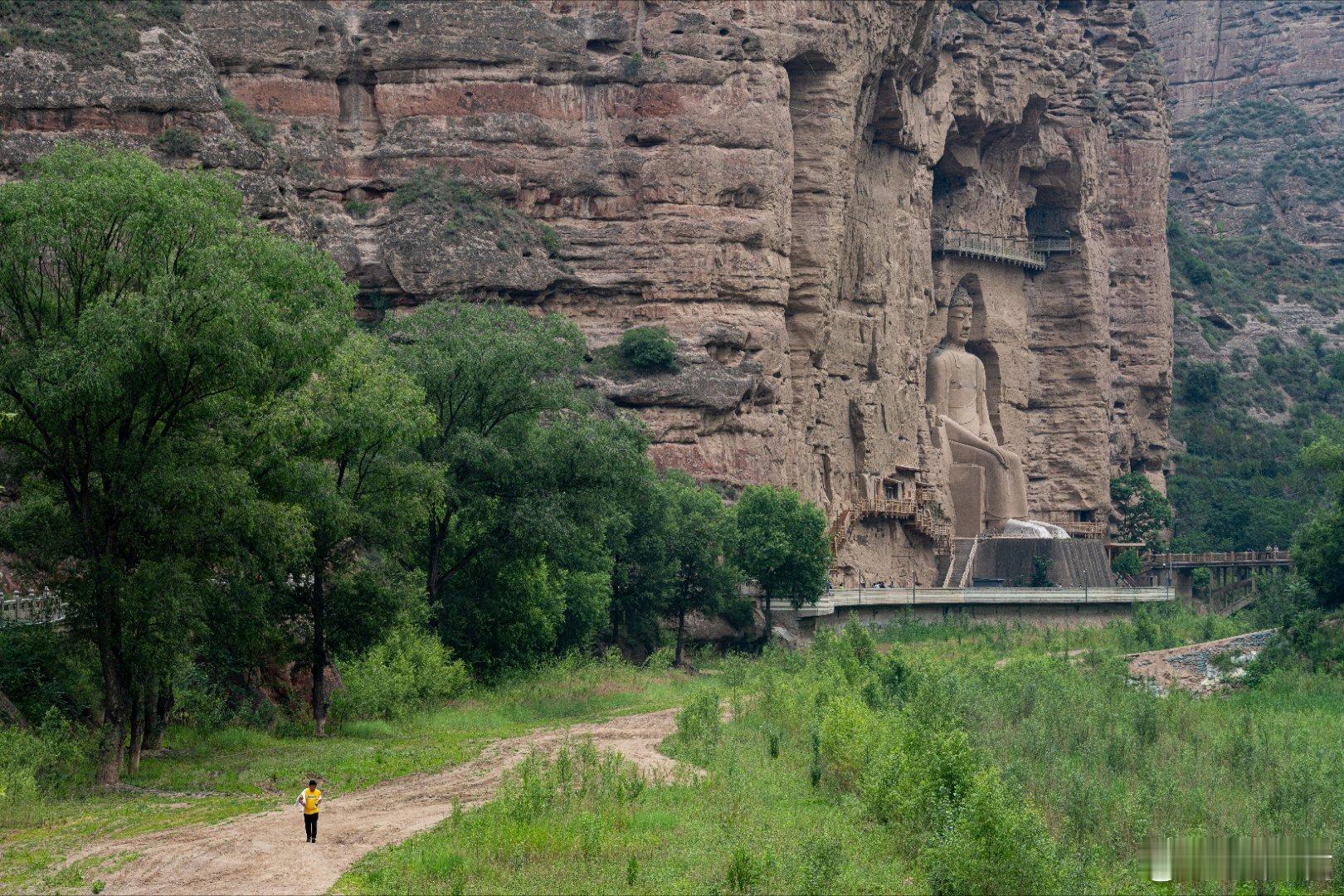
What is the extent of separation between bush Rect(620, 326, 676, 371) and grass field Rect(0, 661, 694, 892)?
2100 cm

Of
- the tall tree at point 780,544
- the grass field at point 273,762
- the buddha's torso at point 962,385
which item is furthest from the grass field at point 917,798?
the buddha's torso at point 962,385

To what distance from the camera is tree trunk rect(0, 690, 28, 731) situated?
34.2 m

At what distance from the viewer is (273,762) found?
36188 mm

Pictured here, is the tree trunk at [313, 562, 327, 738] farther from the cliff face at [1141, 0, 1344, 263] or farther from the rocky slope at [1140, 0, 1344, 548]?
the cliff face at [1141, 0, 1344, 263]

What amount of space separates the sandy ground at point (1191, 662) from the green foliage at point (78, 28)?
40.9 meters

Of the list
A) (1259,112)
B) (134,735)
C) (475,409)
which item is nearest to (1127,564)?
(475,409)

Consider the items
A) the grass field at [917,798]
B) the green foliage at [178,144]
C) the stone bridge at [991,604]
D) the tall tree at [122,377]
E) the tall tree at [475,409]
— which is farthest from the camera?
the stone bridge at [991,604]

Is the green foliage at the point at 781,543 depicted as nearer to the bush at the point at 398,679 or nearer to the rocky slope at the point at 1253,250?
the bush at the point at 398,679

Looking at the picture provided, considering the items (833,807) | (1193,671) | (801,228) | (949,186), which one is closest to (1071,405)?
(949,186)

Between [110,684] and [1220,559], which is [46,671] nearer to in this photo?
[110,684]

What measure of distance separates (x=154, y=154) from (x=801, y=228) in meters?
28.3

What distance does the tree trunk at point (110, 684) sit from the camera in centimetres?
3341

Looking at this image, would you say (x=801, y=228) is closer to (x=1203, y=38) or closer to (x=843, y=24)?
(x=843, y=24)

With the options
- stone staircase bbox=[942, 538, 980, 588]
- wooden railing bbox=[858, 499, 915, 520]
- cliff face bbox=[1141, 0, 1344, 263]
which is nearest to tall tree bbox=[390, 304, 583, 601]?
wooden railing bbox=[858, 499, 915, 520]
